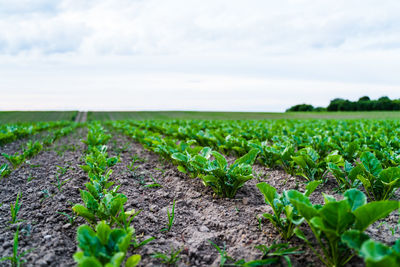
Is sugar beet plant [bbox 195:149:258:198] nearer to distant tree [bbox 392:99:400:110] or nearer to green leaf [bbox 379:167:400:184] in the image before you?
green leaf [bbox 379:167:400:184]

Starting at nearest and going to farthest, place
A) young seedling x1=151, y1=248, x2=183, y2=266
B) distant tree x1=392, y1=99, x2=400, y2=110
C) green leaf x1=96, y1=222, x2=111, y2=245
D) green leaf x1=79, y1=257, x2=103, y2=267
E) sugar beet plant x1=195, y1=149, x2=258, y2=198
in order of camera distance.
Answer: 1. green leaf x1=79, y1=257, x2=103, y2=267
2. green leaf x1=96, y1=222, x2=111, y2=245
3. young seedling x1=151, y1=248, x2=183, y2=266
4. sugar beet plant x1=195, y1=149, x2=258, y2=198
5. distant tree x1=392, y1=99, x2=400, y2=110

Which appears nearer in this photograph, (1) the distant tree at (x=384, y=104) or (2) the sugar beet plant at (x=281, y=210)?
(2) the sugar beet plant at (x=281, y=210)

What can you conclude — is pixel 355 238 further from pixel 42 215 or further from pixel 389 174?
pixel 42 215

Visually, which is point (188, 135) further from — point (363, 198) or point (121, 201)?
point (363, 198)

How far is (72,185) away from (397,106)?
188ft

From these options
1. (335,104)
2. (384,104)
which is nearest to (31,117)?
(335,104)

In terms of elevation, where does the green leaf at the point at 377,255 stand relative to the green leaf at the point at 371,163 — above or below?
below

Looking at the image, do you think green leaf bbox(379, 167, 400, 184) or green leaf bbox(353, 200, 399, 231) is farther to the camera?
green leaf bbox(379, 167, 400, 184)

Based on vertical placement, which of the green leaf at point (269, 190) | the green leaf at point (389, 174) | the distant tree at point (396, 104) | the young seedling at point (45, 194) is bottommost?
the young seedling at point (45, 194)

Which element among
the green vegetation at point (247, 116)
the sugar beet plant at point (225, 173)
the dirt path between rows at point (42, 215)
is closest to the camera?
the dirt path between rows at point (42, 215)

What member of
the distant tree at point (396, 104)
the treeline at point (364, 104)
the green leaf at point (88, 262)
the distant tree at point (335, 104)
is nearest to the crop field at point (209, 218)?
the green leaf at point (88, 262)

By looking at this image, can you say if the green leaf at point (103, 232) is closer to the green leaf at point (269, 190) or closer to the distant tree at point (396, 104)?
the green leaf at point (269, 190)

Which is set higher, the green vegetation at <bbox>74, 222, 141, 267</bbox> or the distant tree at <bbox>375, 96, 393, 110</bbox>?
the distant tree at <bbox>375, 96, 393, 110</bbox>

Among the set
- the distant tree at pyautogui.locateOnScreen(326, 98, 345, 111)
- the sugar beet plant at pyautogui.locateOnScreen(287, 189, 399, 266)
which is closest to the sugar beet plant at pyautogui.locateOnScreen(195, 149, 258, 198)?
the sugar beet plant at pyautogui.locateOnScreen(287, 189, 399, 266)
